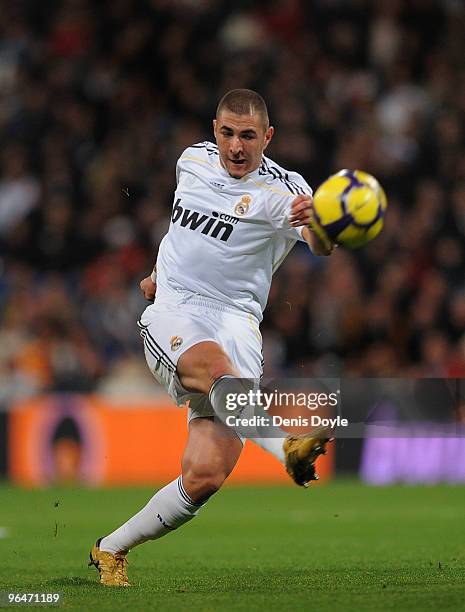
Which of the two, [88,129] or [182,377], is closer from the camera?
[182,377]

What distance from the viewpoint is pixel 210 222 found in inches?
254

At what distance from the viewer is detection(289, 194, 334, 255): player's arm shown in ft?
18.9

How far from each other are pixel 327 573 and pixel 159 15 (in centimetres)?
1084

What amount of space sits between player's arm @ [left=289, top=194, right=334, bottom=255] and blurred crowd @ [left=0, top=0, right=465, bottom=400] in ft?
21.5

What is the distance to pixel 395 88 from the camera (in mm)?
15469

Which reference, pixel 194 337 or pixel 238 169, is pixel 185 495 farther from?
pixel 238 169

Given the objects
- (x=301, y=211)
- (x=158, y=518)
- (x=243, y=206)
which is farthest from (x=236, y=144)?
(x=158, y=518)

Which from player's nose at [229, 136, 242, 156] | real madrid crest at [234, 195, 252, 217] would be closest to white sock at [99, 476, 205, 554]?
real madrid crest at [234, 195, 252, 217]

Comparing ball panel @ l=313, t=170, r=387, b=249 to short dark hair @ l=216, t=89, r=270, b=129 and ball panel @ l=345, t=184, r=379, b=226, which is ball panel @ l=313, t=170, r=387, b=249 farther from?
short dark hair @ l=216, t=89, r=270, b=129

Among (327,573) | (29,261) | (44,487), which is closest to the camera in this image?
(327,573)

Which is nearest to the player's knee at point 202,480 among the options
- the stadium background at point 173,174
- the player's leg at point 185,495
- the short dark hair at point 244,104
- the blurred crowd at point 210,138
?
the player's leg at point 185,495

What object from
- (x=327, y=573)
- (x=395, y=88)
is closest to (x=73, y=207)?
(x=395, y=88)

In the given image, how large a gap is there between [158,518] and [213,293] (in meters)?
1.12

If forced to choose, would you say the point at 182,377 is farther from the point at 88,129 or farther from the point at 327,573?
the point at 88,129
